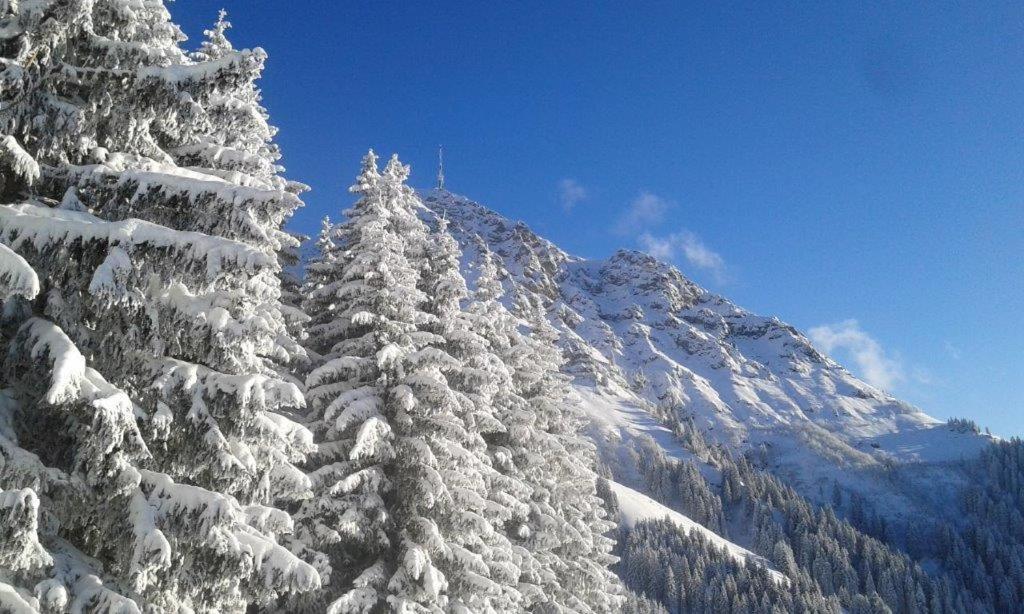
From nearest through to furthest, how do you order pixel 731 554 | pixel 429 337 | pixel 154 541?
pixel 154 541
pixel 429 337
pixel 731 554

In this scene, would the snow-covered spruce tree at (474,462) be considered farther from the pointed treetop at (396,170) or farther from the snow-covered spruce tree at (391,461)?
the pointed treetop at (396,170)

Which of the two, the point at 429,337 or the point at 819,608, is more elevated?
the point at 819,608

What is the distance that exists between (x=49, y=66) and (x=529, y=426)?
1615cm

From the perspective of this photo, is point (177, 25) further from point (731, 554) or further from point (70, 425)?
point (731, 554)

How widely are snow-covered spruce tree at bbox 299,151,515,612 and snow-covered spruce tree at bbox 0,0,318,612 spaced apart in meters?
5.02

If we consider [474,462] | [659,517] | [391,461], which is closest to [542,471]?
[474,462]

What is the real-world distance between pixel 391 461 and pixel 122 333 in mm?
7958

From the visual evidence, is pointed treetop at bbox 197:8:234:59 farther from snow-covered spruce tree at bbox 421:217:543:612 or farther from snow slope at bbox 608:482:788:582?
snow slope at bbox 608:482:788:582

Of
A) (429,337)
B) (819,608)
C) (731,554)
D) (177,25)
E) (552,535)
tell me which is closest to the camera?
(177,25)

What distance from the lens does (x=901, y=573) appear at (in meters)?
144

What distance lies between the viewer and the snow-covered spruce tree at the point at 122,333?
581 centimetres

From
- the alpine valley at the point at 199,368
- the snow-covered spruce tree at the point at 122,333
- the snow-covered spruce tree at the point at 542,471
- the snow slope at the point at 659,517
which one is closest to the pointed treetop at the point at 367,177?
the alpine valley at the point at 199,368

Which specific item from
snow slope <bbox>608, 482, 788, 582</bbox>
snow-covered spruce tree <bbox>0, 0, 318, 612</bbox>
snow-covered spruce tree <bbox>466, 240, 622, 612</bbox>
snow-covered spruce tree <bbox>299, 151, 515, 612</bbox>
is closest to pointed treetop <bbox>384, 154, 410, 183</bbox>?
snow-covered spruce tree <bbox>299, 151, 515, 612</bbox>

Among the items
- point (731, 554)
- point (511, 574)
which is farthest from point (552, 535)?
point (731, 554)
